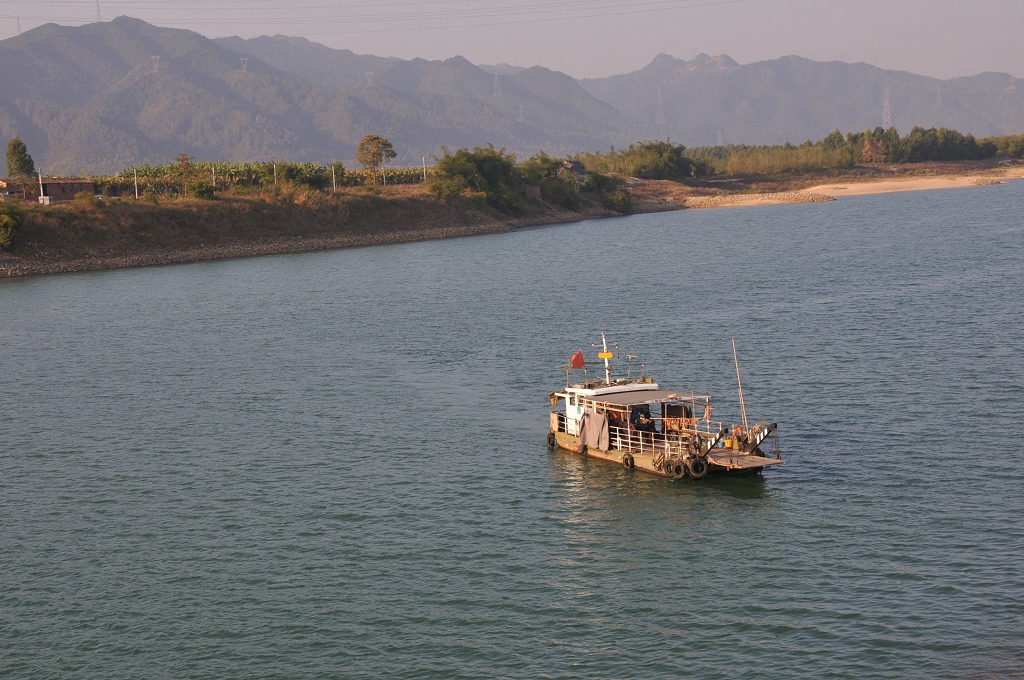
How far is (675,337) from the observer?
62.2m

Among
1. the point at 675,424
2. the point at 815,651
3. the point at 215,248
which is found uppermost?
the point at 215,248

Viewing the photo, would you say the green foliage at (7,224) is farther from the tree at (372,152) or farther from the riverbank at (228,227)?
the tree at (372,152)

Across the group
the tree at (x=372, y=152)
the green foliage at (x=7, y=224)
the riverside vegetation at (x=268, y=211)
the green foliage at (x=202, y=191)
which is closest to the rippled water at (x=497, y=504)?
the green foliage at (x=7, y=224)

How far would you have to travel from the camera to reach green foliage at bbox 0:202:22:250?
113938 millimetres

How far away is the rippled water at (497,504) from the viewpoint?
86.0ft

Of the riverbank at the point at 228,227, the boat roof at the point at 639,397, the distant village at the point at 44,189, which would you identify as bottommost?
the boat roof at the point at 639,397

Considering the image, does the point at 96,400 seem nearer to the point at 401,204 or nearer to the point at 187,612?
the point at 187,612

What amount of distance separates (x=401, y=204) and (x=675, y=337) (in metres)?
103

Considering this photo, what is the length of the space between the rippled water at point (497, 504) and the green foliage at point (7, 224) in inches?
1791

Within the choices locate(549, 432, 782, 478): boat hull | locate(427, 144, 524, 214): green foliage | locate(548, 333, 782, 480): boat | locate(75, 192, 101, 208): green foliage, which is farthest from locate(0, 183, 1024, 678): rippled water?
locate(427, 144, 524, 214): green foliage

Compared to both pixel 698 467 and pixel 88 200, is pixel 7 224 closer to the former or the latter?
pixel 88 200

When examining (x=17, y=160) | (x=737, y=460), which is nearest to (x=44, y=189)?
(x=17, y=160)

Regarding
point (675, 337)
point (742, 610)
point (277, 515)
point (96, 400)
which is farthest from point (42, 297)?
point (742, 610)

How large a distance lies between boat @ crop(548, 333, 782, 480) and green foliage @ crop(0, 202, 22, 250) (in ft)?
295
